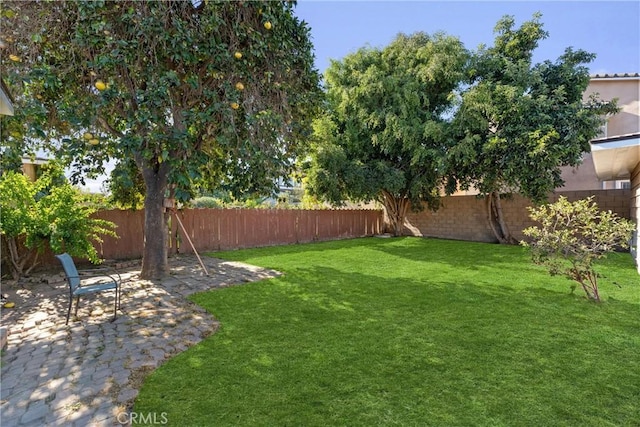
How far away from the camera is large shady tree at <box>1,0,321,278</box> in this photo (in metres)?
4.80

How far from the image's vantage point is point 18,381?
3.10 meters

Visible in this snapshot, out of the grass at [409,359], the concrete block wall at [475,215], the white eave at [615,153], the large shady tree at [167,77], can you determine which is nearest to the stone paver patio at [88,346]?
the grass at [409,359]

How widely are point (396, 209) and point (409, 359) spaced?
44.6ft

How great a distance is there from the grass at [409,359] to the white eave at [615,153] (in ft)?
8.50

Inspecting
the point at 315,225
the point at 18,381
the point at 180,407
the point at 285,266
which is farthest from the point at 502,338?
the point at 315,225

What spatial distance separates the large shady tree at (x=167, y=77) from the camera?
15.8ft

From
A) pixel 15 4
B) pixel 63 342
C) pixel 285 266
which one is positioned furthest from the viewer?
pixel 285 266

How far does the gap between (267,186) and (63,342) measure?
354 cm

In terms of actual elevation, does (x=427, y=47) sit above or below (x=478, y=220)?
above

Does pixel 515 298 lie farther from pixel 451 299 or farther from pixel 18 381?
pixel 18 381

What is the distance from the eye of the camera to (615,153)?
21.4ft

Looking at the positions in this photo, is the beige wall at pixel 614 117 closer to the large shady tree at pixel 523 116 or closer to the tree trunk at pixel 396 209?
the large shady tree at pixel 523 116

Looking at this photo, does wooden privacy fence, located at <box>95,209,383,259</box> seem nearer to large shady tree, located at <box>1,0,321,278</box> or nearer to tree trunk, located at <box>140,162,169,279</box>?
tree trunk, located at <box>140,162,169,279</box>

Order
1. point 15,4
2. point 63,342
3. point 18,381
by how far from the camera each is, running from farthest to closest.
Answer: point 15,4, point 63,342, point 18,381
